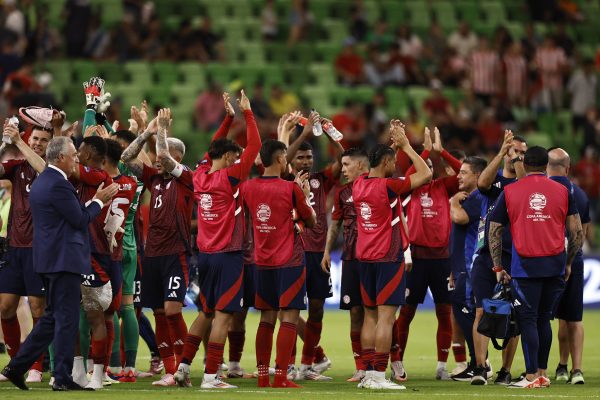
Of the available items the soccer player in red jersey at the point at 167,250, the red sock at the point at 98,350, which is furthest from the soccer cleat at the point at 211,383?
the red sock at the point at 98,350

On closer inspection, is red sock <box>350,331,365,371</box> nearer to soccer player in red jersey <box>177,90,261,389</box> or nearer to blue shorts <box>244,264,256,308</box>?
blue shorts <box>244,264,256,308</box>

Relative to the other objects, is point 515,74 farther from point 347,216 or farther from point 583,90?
point 347,216

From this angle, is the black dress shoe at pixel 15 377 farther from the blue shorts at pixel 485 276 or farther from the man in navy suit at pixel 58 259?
the blue shorts at pixel 485 276

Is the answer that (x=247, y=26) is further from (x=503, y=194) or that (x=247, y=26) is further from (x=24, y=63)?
(x=503, y=194)

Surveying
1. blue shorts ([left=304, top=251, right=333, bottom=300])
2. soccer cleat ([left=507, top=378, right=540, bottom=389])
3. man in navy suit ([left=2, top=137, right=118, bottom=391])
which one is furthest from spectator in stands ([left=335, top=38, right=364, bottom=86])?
man in navy suit ([left=2, top=137, right=118, bottom=391])

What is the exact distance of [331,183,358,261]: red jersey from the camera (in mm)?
14539

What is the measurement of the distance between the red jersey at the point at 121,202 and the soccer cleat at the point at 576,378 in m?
4.95

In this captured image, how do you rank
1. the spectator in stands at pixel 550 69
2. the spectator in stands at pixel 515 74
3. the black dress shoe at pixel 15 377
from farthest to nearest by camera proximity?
the spectator in stands at pixel 550 69 < the spectator in stands at pixel 515 74 < the black dress shoe at pixel 15 377

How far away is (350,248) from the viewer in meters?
14.5

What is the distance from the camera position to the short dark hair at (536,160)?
43.4 feet

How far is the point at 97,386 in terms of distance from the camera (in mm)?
12719

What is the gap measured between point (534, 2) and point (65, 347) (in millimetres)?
22193

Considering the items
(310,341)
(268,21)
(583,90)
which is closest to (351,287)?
(310,341)

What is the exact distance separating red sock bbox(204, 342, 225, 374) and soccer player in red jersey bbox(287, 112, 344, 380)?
183 centimetres
